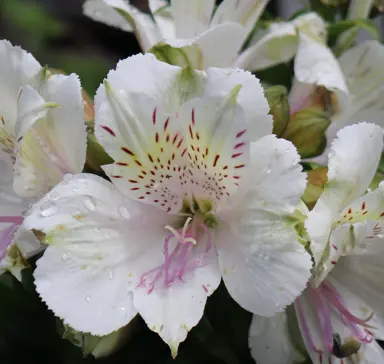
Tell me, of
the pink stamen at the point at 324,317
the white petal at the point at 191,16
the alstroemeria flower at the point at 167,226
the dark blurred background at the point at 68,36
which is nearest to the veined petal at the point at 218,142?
the alstroemeria flower at the point at 167,226

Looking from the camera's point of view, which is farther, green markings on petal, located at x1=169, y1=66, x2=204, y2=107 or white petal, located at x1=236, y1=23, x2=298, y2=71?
white petal, located at x1=236, y1=23, x2=298, y2=71

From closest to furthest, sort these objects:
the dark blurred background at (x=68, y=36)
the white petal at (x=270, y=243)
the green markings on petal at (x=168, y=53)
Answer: the white petal at (x=270, y=243)
the green markings on petal at (x=168, y=53)
the dark blurred background at (x=68, y=36)

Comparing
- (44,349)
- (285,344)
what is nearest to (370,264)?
(285,344)

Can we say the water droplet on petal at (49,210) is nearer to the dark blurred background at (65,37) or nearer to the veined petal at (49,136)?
the veined petal at (49,136)

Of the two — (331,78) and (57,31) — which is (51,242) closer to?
(331,78)

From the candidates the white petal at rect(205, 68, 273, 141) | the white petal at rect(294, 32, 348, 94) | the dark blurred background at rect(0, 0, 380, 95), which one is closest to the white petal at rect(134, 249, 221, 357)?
the white petal at rect(205, 68, 273, 141)

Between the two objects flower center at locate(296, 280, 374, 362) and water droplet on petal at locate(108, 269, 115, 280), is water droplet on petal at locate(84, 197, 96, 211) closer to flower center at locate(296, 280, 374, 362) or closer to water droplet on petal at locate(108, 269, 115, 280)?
water droplet on petal at locate(108, 269, 115, 280)
